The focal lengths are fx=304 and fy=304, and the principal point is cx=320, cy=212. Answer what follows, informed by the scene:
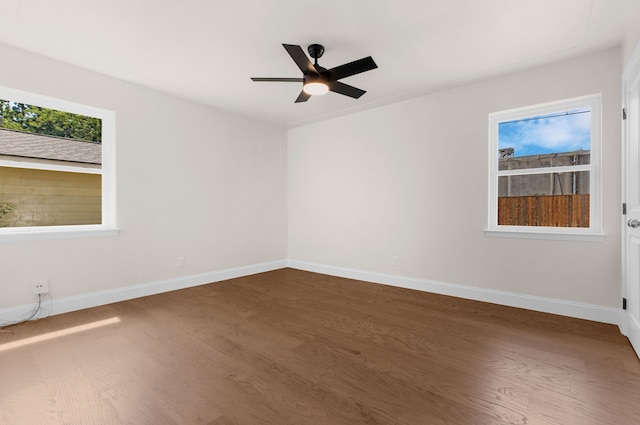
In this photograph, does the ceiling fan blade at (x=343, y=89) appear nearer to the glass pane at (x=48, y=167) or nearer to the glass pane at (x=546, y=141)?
the glass pane at (x=546, y=141)

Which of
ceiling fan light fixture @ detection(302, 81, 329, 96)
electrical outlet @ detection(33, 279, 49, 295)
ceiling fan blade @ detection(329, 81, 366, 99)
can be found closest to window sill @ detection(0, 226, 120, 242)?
electrical outlet @ detection(33, 279, 49, 295)

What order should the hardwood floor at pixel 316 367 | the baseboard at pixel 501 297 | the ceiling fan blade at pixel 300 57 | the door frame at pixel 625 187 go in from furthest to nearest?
the baseboard at pixel 501 297, the door frame at pixel 625 187, the ceiling fan blade at pixel 300 57, the hardwood floor at pixel 316 367

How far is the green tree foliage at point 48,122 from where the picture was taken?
A: 2924mm

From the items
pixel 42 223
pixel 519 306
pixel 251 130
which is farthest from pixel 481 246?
pixel 42 223

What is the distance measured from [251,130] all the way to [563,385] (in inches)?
186

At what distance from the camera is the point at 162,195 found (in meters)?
3.89

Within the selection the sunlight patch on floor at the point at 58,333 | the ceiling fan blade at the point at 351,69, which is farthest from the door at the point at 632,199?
the sunlight patch on floor at the point at 58,333

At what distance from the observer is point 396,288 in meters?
4.08

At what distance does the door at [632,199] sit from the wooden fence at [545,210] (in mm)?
432

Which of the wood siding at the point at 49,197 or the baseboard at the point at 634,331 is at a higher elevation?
the wood siding at the point at 49,197

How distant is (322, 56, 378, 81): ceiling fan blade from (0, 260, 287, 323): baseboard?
3.16 m

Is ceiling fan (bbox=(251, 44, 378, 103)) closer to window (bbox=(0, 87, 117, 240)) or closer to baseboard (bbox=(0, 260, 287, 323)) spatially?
window (bbox=(0, 87, 117, 240))

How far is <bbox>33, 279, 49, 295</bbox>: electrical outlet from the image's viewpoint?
9.66 feet

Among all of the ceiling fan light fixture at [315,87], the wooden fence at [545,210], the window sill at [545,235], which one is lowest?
the window sill at [545,235]
